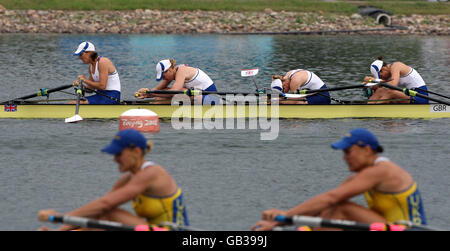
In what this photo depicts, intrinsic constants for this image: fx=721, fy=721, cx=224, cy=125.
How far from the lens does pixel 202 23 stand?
189 ft

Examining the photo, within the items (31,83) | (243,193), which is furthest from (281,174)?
(31,83)

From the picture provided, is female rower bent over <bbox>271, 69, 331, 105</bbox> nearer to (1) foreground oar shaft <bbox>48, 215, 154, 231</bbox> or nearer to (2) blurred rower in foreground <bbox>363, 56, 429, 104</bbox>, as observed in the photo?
(2) blurred rower in foreground <bbox>363, 56, 429, 104</bbox>

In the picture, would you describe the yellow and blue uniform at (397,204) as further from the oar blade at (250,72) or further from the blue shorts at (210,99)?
the oar blade at (250,72)

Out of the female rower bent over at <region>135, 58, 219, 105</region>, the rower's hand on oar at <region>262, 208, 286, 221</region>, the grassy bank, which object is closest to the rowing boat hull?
the female rower bent over at <region>135, 58, 219, 105</region>

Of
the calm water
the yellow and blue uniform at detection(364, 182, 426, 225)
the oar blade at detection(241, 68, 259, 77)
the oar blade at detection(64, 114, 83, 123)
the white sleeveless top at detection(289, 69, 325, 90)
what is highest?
the oar blade at detection(241, 68, 259, 77)

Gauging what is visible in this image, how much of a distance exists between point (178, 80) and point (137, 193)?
36.5ft

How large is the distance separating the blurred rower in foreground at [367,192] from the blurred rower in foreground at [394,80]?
11.6m

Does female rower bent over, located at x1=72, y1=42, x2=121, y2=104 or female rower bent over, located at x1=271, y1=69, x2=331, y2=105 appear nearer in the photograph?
female rower bent over, located at x1=72, y1=42, x2=121, y2=104

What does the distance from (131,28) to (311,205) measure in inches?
1929

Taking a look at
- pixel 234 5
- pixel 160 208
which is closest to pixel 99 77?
pixel 160 208

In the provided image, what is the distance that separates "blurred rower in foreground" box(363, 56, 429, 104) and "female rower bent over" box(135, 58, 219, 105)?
454cm

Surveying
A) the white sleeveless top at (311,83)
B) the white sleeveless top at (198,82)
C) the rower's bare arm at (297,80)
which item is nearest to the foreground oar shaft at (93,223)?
the white sleeveless top at (198,82)

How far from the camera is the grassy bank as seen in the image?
193 ft

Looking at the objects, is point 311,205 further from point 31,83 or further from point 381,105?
point 31,83
